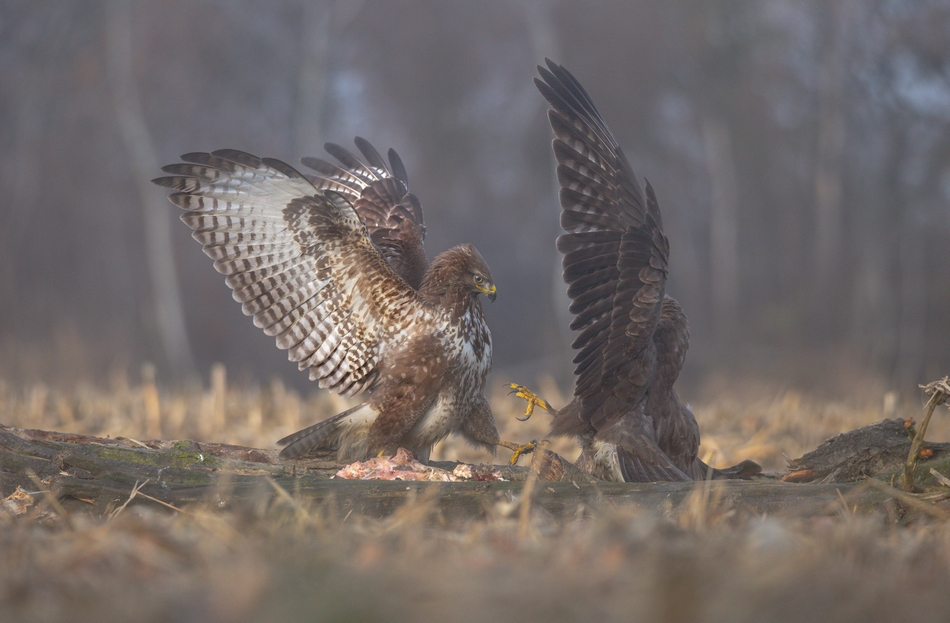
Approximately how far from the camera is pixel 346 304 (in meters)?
4.39

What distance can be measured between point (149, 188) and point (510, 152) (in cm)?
1119

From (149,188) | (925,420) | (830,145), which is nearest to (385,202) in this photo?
(925,420)

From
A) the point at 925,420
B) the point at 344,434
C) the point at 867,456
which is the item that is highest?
the point at 925,420

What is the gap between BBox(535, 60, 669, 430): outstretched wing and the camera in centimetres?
372

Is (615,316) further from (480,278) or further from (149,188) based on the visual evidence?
(149,188)

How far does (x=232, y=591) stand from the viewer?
1.28 m

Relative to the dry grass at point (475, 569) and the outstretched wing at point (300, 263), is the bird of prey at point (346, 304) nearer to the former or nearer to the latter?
the outstretched wing at point (300, 263)

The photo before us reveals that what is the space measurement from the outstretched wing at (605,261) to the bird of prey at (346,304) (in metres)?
0.67

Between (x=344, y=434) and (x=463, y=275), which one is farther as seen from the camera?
(x=463, y=275)

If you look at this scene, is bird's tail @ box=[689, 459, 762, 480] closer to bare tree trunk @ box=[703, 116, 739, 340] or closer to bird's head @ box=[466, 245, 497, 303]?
bird's head @ box=[466, 245, 497, 303]

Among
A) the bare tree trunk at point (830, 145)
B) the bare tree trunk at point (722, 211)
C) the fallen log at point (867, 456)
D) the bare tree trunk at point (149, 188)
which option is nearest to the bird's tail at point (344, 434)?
the fallen log at point (867, 456)

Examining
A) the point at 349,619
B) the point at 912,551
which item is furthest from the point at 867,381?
the point at 349,619

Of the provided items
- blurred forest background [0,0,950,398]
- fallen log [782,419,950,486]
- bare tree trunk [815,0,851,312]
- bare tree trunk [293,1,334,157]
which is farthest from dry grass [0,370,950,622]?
bare tree trunk [815,0,851,312]

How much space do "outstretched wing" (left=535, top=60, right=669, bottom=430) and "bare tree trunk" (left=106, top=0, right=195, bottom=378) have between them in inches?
620
